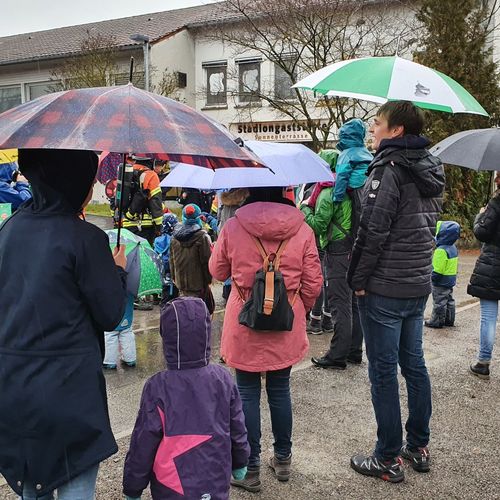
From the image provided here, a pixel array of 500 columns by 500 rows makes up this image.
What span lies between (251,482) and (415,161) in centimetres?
204

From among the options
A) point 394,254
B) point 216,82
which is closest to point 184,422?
point 394,254

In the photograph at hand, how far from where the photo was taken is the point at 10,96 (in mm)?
28344

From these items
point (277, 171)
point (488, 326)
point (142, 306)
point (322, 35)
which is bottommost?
point (142, 306)

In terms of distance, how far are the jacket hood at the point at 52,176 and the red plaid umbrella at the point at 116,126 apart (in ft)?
0.50

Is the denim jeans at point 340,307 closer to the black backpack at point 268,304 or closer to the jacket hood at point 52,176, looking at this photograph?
the black backpack at point 268,304

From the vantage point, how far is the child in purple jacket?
2322mm

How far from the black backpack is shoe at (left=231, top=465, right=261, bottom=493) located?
85 cm

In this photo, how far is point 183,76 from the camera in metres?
24.8

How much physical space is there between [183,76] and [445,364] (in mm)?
21624

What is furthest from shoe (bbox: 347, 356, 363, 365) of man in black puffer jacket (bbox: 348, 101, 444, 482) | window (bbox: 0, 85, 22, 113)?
window (bbox: 0, 85, 22, 113)

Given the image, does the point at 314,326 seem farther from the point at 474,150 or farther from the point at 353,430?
the point at 474,150

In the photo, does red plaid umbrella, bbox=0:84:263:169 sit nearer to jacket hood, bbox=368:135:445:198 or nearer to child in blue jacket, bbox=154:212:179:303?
jacket hood, bbox=368:135:445:198

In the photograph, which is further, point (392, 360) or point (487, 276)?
point (487, 276)

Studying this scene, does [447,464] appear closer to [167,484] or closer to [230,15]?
[167,484]
